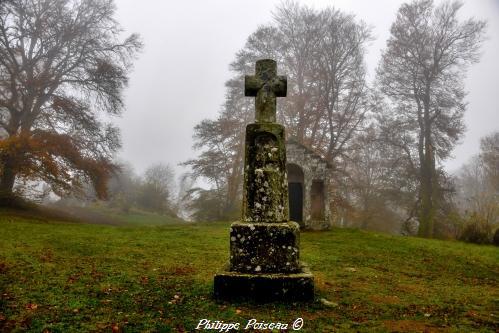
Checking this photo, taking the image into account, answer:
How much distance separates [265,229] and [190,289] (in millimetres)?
1613

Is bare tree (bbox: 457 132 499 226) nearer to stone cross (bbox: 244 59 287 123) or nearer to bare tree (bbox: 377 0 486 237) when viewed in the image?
bare tree (bbox: 377 0 486 237)

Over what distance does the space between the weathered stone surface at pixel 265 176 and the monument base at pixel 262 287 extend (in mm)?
869

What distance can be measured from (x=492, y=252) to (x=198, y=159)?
18.7 metres

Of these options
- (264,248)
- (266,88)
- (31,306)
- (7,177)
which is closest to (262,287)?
(264,248)

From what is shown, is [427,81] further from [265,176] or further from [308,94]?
[265,176]

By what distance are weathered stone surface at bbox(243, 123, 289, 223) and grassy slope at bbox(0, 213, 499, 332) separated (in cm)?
135

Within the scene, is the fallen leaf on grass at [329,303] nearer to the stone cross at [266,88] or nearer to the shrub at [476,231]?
the stone cross at [266,88]

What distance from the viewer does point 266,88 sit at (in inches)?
243

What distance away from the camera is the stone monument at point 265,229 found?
5078 mm

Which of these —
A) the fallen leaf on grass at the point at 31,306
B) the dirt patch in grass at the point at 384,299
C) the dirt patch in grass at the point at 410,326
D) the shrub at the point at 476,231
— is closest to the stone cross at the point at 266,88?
the dirt patch in grass at the point at 384,299

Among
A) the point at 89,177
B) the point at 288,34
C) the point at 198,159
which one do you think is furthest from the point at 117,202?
the point at 288,34

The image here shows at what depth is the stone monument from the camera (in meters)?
5.08

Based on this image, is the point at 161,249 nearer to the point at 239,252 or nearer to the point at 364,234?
the point at 239,252

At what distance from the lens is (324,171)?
63.8 feet
